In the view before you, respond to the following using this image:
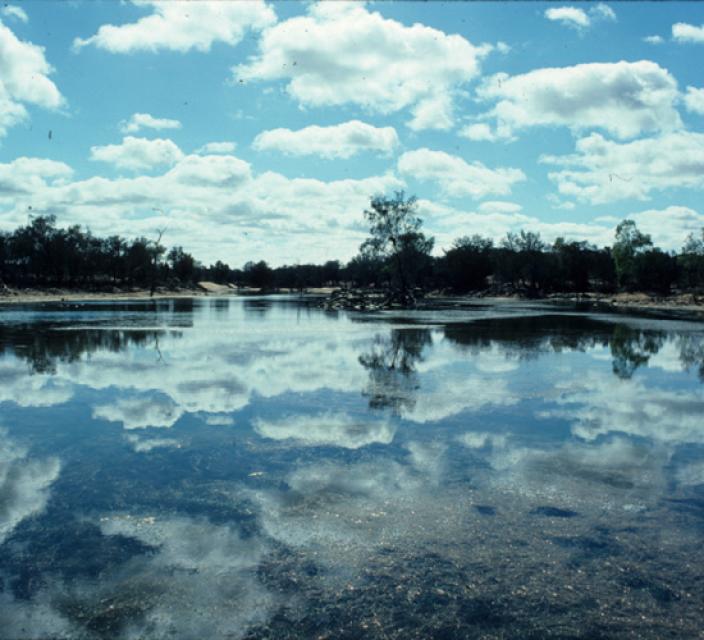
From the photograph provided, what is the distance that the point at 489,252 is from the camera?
467 feet

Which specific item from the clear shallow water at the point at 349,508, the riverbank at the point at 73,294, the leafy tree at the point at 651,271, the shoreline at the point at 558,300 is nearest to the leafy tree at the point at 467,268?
the shoreline at the point at 558,300

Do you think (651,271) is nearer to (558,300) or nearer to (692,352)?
(558,300)

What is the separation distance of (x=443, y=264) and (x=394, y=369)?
12644 cm

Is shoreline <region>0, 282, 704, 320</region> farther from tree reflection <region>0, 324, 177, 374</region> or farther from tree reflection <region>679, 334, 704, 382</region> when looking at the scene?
tree reflection <region>0, 324, 177, 374</region>

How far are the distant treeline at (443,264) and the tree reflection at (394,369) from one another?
5568 centimetres

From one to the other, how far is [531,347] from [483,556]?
20.3m

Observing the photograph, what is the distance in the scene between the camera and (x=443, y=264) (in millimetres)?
142625

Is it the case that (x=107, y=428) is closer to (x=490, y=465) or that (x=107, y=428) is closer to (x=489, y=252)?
(x=490, y=465)

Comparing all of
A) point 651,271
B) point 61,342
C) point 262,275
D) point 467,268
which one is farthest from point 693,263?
point 262,275

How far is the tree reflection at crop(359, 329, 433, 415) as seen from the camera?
13898 millimetres

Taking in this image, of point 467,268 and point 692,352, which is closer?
point 692,352

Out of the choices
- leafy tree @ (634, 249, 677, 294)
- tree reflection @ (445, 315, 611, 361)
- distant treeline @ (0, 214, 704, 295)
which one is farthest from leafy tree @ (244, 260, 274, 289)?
tree reflection @ (445, 315, 611, 361)

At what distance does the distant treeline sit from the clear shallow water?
230 feet

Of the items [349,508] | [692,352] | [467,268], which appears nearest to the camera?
[349,508]
